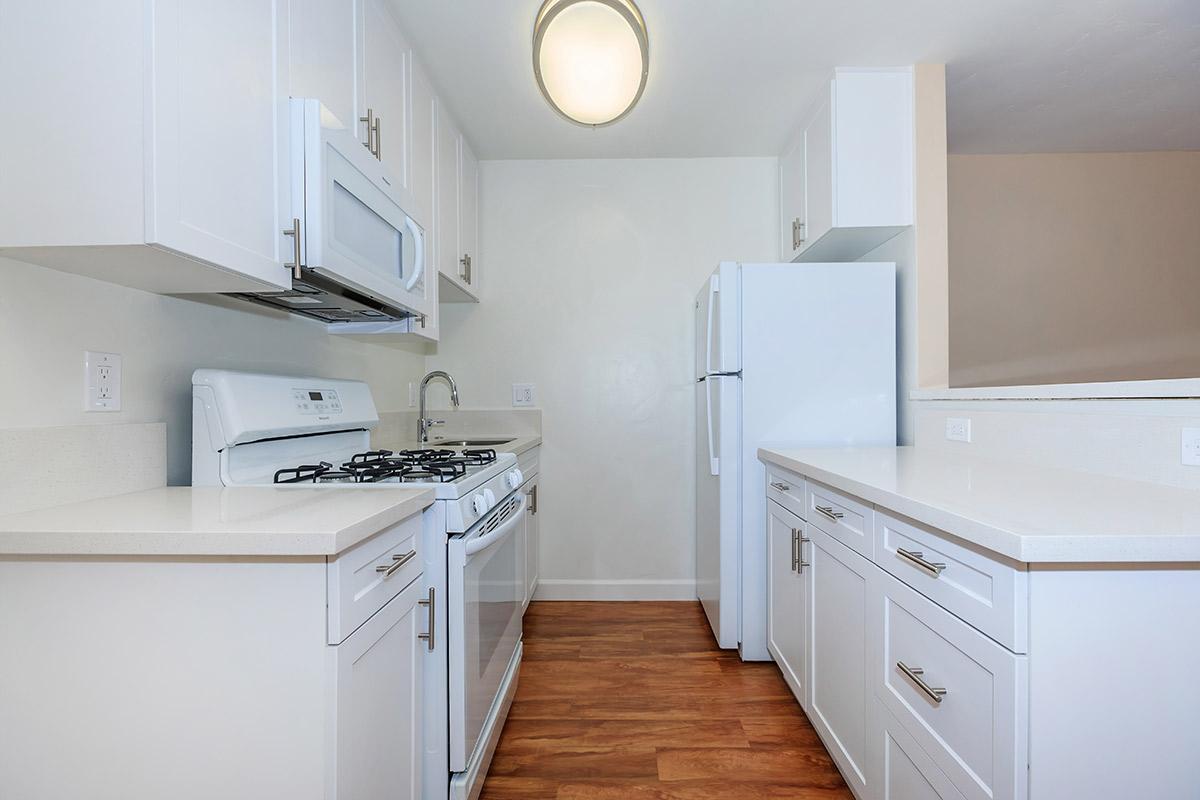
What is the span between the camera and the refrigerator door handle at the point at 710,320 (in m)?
2.45

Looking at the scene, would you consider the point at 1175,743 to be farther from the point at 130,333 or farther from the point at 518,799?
the point at 130,333

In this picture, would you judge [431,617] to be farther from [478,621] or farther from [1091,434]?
[1091,434]

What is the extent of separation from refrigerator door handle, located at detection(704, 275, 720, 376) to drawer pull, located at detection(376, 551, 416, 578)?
5.22 ft

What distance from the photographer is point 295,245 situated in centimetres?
130

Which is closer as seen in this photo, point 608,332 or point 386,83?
point 386,83

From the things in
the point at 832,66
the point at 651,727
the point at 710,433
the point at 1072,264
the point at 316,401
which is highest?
the point at 832,66

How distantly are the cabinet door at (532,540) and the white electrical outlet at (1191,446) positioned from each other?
85.6 inches

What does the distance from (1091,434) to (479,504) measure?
1534 millimetres

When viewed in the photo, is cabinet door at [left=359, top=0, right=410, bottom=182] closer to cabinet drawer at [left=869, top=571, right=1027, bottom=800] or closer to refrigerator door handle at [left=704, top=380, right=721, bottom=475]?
refrigerator door handle at [left=704, top=380, right=721, bottom=475]

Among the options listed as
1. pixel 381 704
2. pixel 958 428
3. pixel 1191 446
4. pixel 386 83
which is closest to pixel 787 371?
pixel 958 428

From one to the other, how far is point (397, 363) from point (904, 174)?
2.35 m

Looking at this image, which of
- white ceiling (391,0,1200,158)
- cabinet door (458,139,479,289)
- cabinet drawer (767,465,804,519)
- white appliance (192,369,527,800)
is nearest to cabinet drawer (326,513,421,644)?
white appliance (192,369,527,800)

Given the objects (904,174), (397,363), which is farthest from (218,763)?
(904,174)

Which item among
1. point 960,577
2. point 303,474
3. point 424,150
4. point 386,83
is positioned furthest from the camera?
point 424,150
